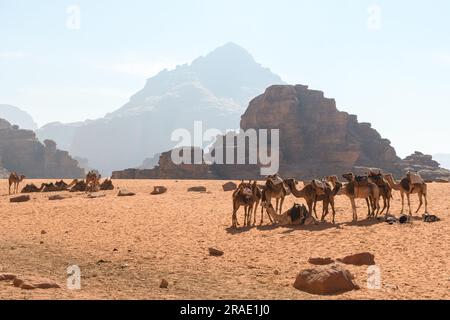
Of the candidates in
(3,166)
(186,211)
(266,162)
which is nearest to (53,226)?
(186,211)

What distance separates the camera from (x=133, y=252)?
46.8 feet

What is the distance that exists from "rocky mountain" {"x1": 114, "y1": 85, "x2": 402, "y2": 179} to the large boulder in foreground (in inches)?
2889

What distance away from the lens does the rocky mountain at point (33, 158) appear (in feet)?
436

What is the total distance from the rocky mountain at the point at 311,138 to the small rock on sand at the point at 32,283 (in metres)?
74.0

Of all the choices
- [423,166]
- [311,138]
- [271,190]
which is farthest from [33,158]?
[271,190]

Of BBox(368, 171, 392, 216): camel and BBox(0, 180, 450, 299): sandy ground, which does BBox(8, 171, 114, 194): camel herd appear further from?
BBox(368, 171, 392, 216): camel

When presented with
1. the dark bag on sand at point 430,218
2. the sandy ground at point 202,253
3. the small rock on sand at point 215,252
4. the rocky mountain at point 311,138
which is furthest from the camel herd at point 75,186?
the rocky mountain at point 311,138

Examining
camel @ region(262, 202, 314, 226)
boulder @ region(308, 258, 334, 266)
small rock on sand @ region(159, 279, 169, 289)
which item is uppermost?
camel @ region(262, 202, 314, 226)

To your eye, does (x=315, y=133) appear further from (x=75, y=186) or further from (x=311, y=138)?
(x=75, y=186)

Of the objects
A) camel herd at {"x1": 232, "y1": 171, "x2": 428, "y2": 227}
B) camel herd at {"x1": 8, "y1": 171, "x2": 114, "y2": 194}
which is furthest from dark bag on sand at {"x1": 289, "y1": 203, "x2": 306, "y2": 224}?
camel herd at {"x1": 8, "y1": 171, "x2": 114, "y2": 194}

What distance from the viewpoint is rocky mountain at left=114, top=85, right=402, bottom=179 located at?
8675 centimetres

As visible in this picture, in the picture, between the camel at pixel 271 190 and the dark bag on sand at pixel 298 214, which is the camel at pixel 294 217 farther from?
the camel at pixel 271 190

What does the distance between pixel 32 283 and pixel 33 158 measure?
453 ft
